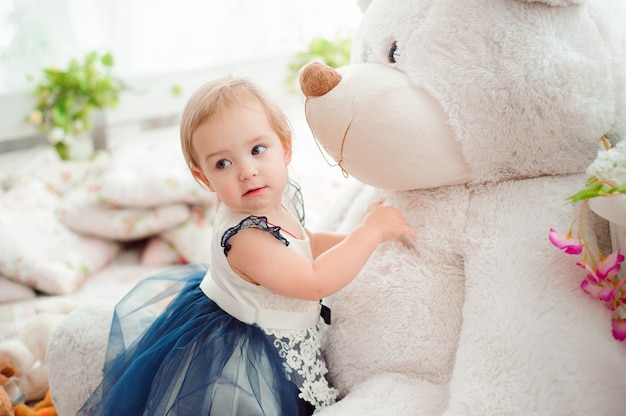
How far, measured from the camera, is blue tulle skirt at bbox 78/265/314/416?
90 centimetres

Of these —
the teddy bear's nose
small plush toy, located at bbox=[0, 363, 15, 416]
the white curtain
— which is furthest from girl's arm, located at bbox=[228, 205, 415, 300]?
the white curtain

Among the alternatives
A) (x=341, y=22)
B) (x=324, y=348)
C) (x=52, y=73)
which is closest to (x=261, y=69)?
(x=341, y=22)

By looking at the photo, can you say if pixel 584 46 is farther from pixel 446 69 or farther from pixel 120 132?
pixel 120 132

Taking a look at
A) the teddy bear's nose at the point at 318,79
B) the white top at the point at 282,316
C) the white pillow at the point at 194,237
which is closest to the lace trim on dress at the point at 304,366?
the white top at the point at 282,316

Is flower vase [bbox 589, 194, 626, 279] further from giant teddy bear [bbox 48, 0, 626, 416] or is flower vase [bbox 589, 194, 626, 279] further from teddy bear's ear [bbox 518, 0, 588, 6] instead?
teddy bear's ear [bbox 518, 0, 588, 6]

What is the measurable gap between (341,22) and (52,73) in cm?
121

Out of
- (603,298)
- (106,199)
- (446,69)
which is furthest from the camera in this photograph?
(106,199)

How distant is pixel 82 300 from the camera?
170cm

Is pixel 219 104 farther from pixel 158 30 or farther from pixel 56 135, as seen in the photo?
pixel 158 30

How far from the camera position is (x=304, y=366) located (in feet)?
3.15

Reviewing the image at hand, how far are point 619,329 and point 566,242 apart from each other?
118 millimetres

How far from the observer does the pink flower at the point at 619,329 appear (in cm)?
74

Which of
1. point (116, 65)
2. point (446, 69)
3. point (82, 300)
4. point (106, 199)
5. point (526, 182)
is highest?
point (446, 69)

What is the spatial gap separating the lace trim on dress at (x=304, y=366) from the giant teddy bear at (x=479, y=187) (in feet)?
0.11
